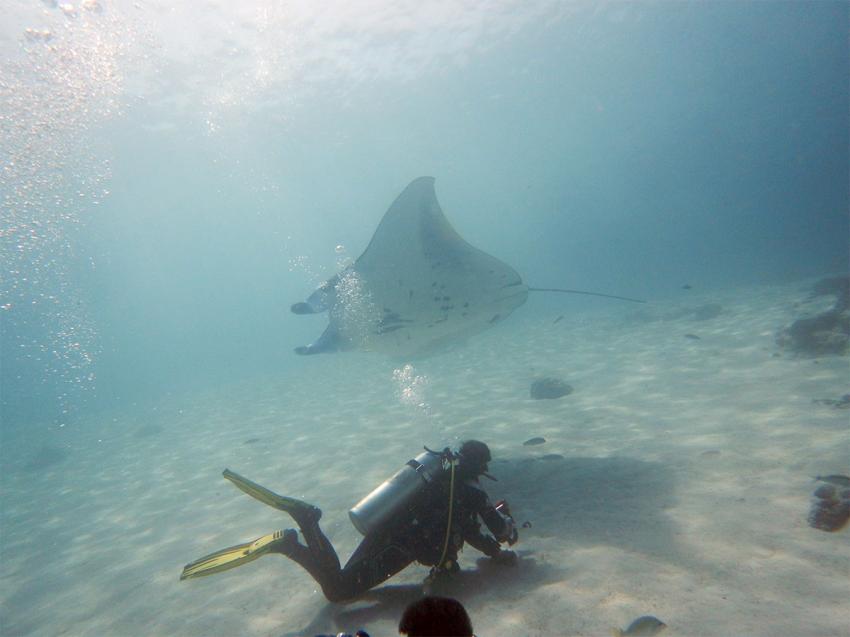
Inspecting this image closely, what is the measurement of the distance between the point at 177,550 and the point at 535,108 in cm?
4383

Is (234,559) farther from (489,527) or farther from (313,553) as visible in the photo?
(489,527)

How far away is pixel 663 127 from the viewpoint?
6931 centimetres

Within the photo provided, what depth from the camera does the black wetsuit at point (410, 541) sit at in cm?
347

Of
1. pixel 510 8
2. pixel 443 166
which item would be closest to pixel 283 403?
pixel 510 8

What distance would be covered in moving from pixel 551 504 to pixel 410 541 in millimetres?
2003

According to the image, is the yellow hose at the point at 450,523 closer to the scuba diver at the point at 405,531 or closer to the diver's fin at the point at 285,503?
the scuba diver at the point at 405,531

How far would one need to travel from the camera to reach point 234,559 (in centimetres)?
352

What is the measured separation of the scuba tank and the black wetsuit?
0.35 ft

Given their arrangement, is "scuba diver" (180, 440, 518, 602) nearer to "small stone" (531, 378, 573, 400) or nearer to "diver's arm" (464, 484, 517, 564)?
"diver's arm" (464, 484, 517, 564)

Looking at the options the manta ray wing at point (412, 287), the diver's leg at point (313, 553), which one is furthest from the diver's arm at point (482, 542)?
the manta ray wing at point (412, 287)

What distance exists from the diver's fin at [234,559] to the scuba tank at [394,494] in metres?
0.71

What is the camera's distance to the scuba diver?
3.46 m

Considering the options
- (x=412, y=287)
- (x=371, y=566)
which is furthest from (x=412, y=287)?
(x=371, y=566)

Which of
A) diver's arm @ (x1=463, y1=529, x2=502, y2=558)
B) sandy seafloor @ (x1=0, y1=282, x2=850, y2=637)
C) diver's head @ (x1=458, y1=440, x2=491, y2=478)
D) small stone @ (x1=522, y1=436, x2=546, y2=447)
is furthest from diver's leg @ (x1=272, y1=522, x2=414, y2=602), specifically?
small stone @ (x1=522, y1=436, x2=546, y2=447)
